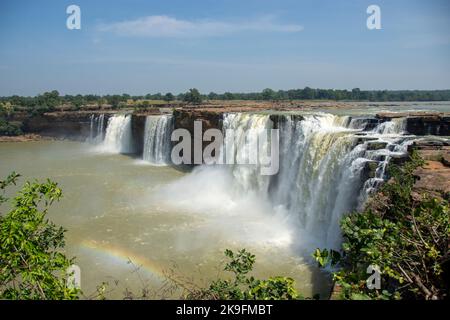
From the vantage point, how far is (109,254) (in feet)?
35.2

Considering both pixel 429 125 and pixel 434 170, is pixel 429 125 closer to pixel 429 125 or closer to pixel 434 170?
pixel 429 125

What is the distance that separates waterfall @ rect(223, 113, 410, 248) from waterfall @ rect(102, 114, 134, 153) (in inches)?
543

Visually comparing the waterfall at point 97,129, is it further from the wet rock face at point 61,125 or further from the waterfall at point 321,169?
the waterfall at point 321,169

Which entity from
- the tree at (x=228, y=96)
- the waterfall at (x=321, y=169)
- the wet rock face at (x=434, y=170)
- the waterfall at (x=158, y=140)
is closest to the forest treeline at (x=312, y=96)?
the tree at (x=228, y=96)

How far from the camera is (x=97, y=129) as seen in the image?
114 ft

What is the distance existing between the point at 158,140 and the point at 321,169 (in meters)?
15.5

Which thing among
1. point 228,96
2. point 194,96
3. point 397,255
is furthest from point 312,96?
point 397,255

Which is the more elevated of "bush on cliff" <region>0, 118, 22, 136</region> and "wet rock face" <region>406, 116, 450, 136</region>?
"wet rock face" <region>406, 116, 450, 136</region>

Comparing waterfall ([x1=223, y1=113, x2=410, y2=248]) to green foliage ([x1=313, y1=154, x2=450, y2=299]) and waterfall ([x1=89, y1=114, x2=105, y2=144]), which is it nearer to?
green foliage ([x1=313, y1=154, x2=450, y2=299])

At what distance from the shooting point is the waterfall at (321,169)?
10.0m

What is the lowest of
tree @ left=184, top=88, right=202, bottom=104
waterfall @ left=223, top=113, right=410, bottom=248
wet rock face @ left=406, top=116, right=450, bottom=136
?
waterfall @ left=223, top=113, right=410, bottom=248

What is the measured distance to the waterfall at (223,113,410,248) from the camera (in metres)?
10.0

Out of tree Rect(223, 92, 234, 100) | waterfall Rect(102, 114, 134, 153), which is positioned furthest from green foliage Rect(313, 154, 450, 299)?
tree Rect(223, 92, 234, 100)
